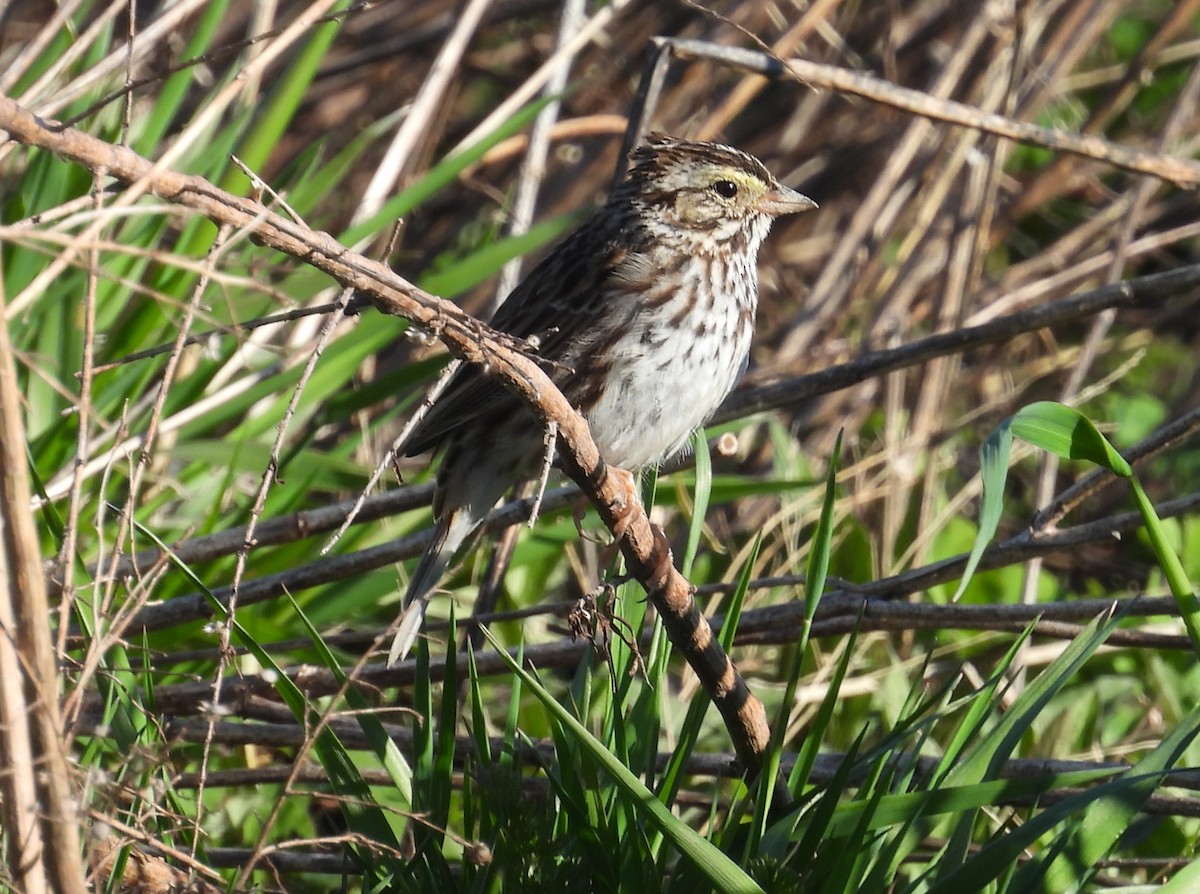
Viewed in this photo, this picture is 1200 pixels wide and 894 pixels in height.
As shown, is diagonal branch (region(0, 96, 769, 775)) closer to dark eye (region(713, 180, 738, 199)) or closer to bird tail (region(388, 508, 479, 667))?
bird tail (region(388, 508, 479, 667))

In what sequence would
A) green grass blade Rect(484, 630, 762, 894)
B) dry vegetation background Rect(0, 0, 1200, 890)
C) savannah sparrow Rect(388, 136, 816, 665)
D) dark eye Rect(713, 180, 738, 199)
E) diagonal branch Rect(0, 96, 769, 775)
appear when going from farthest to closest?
dark eye Rect(713, 180, 738, 199) → savannah sparrow Rect(388, 136, 816, 665) → dry vegetation background Rect(0, 0, 1200, 890) → green grass blade Rect(484, 630, 762, 894) → diagonal branch Rect(0, 96, 769, 775)

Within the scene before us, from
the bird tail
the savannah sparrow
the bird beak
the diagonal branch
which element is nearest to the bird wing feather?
the savannah sparrow

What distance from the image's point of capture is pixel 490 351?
172 cm

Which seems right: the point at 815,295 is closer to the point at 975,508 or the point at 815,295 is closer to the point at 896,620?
the point at 975,508

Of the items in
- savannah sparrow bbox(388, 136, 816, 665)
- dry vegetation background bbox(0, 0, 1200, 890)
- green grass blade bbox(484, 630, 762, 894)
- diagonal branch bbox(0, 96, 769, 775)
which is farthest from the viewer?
savannah sparrow bbox(388, 136, 816, 665)

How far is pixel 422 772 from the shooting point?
2209 millimetres

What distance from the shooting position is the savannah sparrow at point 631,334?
111 inches

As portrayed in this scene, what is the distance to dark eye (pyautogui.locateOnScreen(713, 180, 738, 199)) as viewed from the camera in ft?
10.3

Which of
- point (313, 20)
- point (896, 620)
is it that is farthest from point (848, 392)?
point (313, 20)

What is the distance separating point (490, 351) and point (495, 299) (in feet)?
9.06

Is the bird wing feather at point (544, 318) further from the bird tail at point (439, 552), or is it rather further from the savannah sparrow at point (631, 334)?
the bird tail at point (439, 552)

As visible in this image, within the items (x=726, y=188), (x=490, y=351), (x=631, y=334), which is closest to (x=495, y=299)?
(x=726, y=188)

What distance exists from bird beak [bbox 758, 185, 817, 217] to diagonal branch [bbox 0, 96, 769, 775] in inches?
46.3

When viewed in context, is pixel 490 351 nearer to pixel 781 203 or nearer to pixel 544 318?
pixel 544 318
